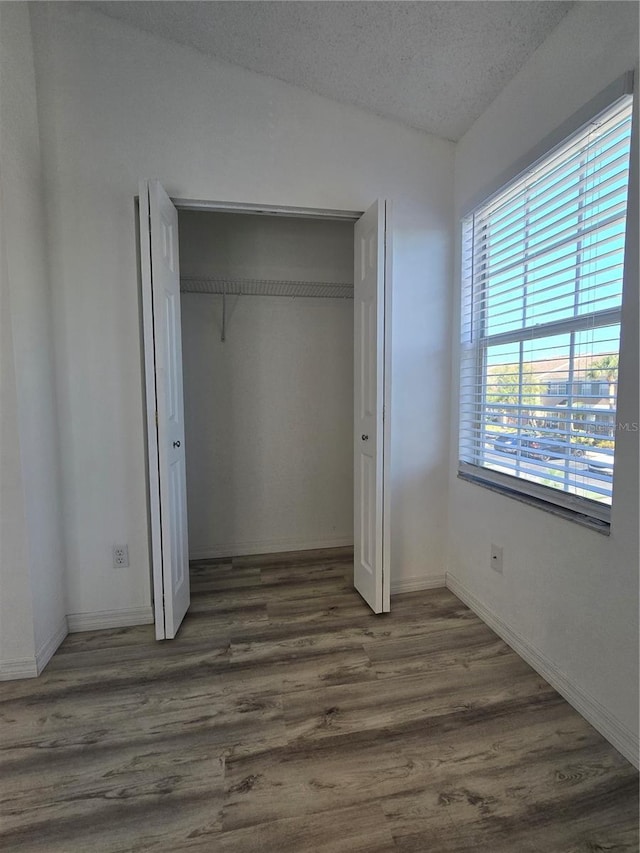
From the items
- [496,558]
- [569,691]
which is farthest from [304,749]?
[496,558]

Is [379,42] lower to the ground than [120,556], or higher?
higher

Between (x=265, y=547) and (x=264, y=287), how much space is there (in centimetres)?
201

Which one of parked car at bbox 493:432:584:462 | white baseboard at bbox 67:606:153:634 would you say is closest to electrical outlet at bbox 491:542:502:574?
parked car at bbox 493:432:584:462

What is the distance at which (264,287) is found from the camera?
2.95 metres

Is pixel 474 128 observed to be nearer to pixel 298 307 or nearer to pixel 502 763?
pixel 298 307

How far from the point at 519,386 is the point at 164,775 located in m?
2.10

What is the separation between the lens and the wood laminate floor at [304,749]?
3.71ft

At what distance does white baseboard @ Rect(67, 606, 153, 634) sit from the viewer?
6.95ft

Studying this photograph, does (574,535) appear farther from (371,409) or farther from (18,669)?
(18,669)

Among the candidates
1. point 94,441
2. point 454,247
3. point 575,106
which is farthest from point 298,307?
point 575,106

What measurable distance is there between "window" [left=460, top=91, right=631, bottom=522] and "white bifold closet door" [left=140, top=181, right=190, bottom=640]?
5.42 feet

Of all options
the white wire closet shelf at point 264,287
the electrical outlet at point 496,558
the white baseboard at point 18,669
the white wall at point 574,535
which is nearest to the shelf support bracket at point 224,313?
the white wire closet shelf at point 264,287

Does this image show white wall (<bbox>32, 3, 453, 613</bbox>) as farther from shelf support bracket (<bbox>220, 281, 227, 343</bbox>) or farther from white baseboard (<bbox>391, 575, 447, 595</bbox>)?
white baseboard (<bbox>391, 575, 447, 595</bbox>)

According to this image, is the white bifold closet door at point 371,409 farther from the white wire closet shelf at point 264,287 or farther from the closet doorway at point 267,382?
the white wire closet shelf at point 264,287
